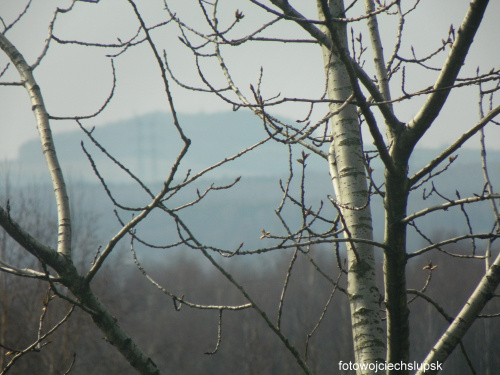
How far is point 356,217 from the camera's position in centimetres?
241

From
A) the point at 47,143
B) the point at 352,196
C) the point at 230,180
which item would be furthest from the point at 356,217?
the point at 230,180

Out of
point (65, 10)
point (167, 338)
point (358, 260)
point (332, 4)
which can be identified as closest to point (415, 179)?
point (358, 260)

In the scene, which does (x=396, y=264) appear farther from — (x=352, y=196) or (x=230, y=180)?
(x=230, y=180)

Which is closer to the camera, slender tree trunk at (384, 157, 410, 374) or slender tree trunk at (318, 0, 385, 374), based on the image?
slender tree trunk at (384, 157, 410, 374)

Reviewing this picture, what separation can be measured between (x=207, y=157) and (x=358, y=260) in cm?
16165

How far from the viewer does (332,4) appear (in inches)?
104

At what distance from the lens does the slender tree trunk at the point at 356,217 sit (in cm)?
225

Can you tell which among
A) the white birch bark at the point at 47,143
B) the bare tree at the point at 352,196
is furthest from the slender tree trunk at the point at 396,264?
the white birch bark at the point at 47,143

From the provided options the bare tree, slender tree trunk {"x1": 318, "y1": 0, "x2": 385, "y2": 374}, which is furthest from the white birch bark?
slender tree trunk {"x1": 318, "y1": 0, "x2": 385, "y2": 374}

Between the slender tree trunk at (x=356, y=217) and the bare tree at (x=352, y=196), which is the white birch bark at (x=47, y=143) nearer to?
the bare tree at (x=352, y=196)

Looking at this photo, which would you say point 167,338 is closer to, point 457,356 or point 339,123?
point 457,356

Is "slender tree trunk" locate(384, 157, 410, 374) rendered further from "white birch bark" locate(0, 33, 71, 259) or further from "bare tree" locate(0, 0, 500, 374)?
"white birch bark" locate(0, 33, 71, 259)

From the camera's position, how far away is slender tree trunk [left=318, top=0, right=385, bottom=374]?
2.25 meters

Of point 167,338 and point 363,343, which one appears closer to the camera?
point 363,343
